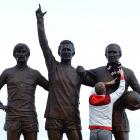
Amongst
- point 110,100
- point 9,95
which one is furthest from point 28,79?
point 110,100

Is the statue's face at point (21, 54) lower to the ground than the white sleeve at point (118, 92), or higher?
higher

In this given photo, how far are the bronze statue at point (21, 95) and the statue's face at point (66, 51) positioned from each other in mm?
639

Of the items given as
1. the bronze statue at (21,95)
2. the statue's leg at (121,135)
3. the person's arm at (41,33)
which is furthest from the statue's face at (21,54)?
the statue's leg at (121,135)

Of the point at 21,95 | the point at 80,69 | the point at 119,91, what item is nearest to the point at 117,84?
the point at 119,91

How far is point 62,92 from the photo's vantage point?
32.1 ft

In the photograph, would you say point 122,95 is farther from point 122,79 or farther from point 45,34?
point 45,34

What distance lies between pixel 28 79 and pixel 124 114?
6.53 feet

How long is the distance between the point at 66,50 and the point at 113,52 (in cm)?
91

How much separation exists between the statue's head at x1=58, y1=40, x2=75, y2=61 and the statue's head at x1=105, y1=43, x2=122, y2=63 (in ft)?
2.24

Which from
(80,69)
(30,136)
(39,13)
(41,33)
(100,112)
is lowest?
(30,136)

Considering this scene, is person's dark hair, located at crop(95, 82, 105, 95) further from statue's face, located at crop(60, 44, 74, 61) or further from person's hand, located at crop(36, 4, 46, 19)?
person's hand, located at crop(36, 4, 46, 19)

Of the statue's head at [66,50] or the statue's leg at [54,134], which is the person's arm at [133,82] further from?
the statue's leg at [54,134]

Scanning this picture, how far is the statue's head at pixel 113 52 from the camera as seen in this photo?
9.76m

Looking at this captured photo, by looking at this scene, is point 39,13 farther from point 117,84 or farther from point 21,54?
point 117,84
